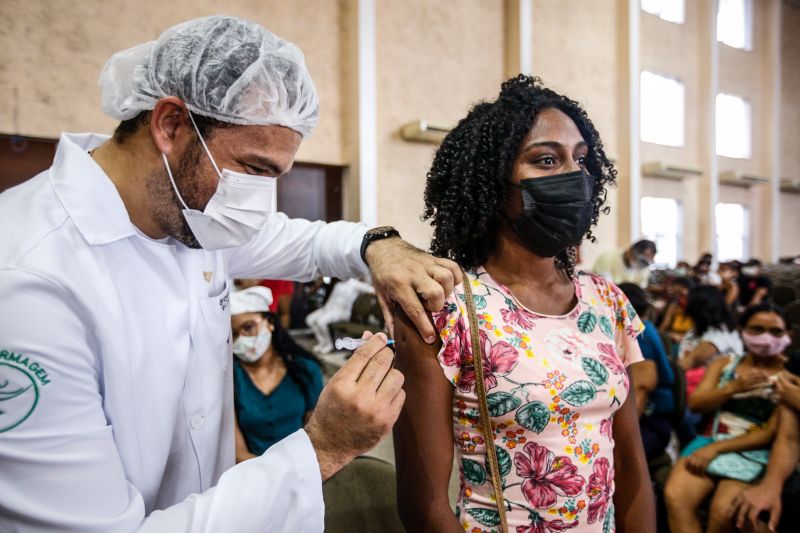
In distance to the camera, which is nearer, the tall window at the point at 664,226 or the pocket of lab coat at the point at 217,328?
the pocket of lab coat at the point at 217,328

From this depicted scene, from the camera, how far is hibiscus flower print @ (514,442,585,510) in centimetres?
99

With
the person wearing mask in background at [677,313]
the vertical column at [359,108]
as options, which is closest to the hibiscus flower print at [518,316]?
the person wearing mask in background at [677,313]

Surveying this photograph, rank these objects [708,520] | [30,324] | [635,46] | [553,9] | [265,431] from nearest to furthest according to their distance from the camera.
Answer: [30,324]
[708,520]
[265,431]
[553,9]
[635,46]

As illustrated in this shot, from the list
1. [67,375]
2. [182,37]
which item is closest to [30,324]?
[67,375]

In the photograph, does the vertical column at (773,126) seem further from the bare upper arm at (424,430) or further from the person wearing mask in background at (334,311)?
the bare upper arm at (424,430)

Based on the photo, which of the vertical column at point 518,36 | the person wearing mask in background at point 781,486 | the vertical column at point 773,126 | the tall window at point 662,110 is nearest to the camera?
the person wearing mask in background at point 781,486

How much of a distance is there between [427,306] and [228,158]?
48cm

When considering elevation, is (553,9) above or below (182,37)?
above

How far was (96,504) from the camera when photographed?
2.09 ft

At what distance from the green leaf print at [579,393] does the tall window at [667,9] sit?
1117 cm

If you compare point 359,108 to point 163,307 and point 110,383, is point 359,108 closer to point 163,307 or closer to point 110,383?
point 163,307

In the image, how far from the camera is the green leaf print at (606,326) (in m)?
1.17

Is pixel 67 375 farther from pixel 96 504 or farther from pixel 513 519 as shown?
pixel 513 519

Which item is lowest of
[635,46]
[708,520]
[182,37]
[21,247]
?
[708,520]
